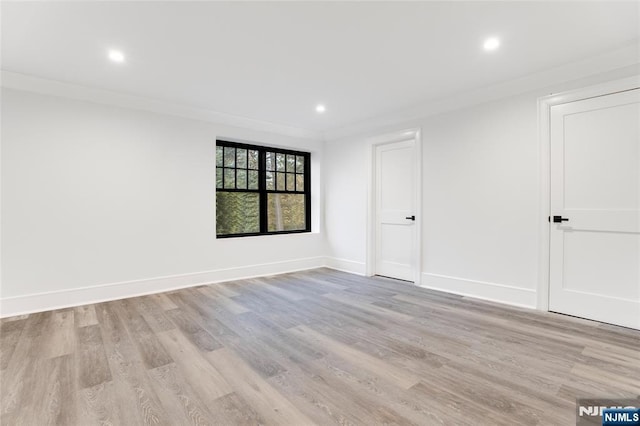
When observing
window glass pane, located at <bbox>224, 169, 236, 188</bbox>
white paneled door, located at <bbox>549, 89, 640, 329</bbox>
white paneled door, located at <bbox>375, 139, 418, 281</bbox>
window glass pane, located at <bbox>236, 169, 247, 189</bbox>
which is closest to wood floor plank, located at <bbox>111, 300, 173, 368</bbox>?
window glass pane, located at <bbox>224, 169, 236, 188</bbox>

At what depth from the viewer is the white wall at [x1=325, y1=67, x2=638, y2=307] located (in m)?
3.42

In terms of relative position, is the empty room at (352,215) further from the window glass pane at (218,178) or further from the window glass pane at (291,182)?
A: the window glass pane at (291,182)

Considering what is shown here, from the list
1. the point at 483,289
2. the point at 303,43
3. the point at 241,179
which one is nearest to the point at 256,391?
the point at 303,43

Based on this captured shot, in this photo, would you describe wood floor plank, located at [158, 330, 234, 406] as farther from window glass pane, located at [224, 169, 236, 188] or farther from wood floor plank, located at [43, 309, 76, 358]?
window glass pane, located at [224, 169, 236, 188]

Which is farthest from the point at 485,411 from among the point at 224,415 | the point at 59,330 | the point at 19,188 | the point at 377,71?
the point at 19,188

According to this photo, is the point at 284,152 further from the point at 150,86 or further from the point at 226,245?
the point at 150,86

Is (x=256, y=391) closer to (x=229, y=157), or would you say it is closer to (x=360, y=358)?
(x=360, y=358)

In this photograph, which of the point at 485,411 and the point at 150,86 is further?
the point at 150,86

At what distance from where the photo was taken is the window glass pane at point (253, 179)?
521 centimetres

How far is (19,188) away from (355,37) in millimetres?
3778

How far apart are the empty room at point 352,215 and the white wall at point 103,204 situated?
0.08ft

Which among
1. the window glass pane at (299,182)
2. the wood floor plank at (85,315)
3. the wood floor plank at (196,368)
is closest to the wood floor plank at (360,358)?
the wood floor plank at (196,368)

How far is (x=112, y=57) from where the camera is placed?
9.56 feet

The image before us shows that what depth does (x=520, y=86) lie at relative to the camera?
343 cm
